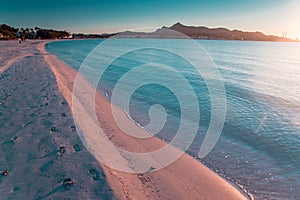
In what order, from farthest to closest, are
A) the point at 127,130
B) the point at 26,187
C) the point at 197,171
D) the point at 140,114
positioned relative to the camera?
the point at 140,114 < the point at 127,130 < the point at 197,171 < the point at 26,187

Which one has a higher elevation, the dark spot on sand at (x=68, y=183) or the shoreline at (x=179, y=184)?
the dark spot on sand at (x=68, y=183)

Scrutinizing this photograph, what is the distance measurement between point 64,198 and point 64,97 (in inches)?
295

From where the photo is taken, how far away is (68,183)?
4.68 meters

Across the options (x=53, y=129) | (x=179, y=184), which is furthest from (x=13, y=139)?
(x=179, y=184)

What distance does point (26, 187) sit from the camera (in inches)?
178

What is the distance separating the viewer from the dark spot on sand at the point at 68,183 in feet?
15.0

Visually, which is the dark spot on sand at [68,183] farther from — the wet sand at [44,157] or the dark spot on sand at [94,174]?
the dark spot on sand at [94,174]

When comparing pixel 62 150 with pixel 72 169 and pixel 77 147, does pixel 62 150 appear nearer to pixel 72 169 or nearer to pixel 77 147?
pixel 77 147

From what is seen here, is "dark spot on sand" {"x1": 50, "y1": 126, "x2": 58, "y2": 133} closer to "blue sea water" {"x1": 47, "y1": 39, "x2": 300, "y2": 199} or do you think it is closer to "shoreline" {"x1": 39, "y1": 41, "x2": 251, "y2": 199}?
"shoreline" {"x1": 39, "y1": 41, "x2": 251, "y2": 199}

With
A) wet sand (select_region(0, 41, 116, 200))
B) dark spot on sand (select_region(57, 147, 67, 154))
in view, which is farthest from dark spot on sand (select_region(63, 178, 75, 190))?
dark spot on sand (select_region(57, 147, 67, 154))

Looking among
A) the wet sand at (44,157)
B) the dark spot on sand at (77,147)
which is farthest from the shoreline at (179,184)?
the dark spot on sand at (77,147)

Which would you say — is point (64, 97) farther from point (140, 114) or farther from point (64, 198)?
point (64, 198)

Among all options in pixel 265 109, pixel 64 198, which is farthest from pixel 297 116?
pixel 64 198

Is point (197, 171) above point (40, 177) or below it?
below
